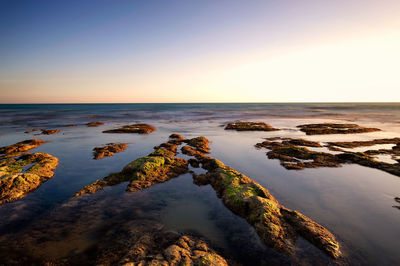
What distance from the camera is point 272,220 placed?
7.29 metres

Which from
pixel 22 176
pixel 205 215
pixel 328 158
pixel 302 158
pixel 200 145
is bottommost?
pixel 205 215

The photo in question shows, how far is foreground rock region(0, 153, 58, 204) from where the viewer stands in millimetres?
9970

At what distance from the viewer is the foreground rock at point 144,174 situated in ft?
36.3

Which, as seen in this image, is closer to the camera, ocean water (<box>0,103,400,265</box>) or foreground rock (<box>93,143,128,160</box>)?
ocean water (<box>0,103,400,265</box>)

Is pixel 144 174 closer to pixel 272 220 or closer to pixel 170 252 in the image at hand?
pixel 170 252

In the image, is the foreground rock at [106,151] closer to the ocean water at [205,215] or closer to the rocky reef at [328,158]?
the ocean water at [205,215]

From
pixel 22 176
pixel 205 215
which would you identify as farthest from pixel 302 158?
pixel 22 176

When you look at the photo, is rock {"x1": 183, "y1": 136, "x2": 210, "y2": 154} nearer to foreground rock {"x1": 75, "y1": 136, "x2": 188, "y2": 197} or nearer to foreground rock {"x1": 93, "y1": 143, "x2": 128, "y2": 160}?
foreground rock {"x1": 75, "y1": 136, "x2": 188, "y2": 197}

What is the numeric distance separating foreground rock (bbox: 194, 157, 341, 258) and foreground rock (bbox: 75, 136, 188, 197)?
13.5 ft

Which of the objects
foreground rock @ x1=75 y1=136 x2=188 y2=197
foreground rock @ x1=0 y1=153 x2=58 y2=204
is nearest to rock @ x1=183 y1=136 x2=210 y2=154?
foreground rock @ x1=75 y1=136 x2=188 y2=197

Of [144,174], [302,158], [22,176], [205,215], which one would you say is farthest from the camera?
[302,158]

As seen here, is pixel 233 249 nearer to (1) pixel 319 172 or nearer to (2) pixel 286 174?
(2) pixel 286 174

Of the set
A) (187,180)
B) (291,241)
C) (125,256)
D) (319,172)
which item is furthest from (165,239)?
(319,172)

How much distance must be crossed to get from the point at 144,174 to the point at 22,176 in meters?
7.18
